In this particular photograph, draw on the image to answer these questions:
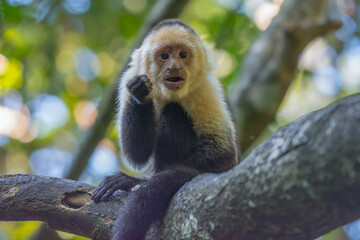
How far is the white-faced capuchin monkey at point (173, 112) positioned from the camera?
342 cm

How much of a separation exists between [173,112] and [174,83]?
270mm

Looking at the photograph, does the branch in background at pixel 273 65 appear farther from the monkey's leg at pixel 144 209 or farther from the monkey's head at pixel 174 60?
the monkey's leg at pixel 144 209

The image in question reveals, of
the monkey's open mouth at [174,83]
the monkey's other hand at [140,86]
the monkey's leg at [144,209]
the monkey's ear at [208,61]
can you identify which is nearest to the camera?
the monkey's leg at [144,209]

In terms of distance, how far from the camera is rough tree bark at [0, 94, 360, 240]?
1499 millimetres

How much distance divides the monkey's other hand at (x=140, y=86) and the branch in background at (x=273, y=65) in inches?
90.5

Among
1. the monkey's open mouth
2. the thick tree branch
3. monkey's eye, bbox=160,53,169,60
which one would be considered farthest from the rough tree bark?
monkey's eye, bbox=160,53,169,60

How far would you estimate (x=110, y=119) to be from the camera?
4.70 m

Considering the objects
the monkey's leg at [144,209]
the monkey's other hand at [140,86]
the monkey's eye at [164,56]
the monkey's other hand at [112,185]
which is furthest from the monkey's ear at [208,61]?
the monkey's leg at [144,209]

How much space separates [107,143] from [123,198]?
4702 millimetres

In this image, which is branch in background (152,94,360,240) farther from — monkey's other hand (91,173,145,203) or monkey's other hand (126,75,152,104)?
monkey's other hand (126,75,152,104)

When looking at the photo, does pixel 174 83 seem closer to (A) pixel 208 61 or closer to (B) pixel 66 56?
(A) pixel 208 61

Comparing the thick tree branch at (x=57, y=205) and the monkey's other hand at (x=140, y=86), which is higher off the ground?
the monkey's other hand at (x=140, y=86)

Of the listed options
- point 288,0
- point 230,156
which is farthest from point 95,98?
point 230,156

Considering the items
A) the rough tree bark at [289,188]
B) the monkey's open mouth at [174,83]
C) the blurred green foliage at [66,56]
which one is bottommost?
the blurred green foliage at [66,56]
